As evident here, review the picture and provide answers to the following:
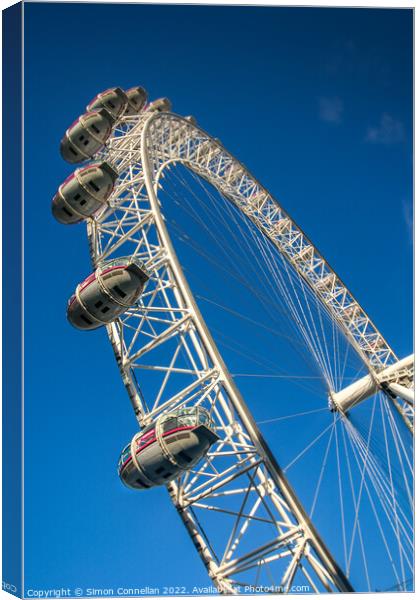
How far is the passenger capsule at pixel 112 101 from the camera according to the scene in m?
20.5

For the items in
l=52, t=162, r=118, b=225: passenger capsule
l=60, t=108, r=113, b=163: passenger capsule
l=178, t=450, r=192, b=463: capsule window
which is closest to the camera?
l=178, t=450, r=192, b=463: capsule window

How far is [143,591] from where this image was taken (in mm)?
11477

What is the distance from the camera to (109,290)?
1423 cm

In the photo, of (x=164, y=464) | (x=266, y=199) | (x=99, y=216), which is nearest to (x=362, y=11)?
(x=99, y=216)

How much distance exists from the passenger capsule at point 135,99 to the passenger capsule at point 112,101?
138 centimetres

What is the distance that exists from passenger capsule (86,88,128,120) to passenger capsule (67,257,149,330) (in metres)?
Result: 7.57

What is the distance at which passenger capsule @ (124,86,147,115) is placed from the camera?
22484 millimetres

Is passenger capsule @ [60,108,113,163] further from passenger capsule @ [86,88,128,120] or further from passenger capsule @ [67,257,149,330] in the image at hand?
passenger capsule @ [67,257,149,330]

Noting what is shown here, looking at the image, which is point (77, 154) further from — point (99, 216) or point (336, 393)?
point (336, 393)

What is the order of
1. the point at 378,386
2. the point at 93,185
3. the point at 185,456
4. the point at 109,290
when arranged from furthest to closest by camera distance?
1. the point at 378,386
2. the point at 93,185
3. the point at 109,290
4. the point at 185,456

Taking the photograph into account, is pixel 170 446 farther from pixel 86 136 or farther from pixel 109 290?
pixel 86 136

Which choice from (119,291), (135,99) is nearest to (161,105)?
(135,99)

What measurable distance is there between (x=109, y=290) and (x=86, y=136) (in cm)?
673

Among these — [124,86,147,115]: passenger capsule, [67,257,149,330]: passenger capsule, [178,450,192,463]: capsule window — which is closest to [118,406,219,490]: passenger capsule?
[178,450,192,463]: capsule window
